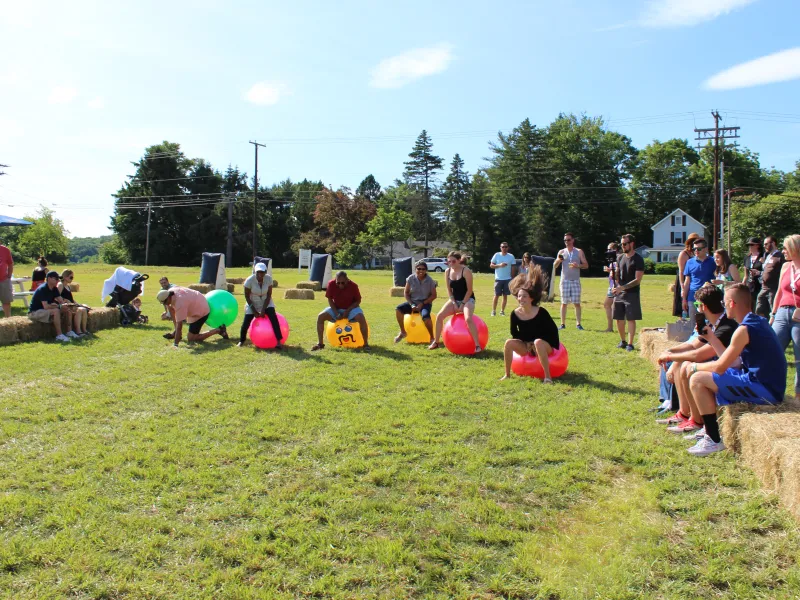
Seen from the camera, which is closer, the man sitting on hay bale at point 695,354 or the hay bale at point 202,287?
the man sitting on hay bale at point 695,354

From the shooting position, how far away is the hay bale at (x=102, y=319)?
1317cm

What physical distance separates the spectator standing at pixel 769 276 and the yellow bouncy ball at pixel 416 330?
19.4 feet

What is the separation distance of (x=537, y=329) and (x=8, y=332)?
9.57 m

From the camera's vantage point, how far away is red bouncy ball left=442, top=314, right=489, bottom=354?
10.4 m

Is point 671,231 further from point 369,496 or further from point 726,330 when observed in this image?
point 369,496

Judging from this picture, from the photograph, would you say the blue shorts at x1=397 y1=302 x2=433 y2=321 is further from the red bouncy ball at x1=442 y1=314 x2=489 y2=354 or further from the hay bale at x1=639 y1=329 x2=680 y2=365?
the hay bale at x1=639 y1=329 x2=680 y2=365

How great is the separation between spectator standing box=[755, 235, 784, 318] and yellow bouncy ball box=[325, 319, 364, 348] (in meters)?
7.06

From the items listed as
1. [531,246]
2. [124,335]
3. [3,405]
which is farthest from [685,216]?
[3,405]

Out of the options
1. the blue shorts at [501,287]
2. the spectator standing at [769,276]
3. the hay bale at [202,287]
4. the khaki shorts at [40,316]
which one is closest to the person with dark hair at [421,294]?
the blue shorts at [501,287]

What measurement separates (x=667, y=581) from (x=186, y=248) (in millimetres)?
72752

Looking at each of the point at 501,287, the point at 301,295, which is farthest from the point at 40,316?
the point at 301,295

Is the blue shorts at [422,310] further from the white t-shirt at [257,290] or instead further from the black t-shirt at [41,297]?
the black t-shirt at [41,297]

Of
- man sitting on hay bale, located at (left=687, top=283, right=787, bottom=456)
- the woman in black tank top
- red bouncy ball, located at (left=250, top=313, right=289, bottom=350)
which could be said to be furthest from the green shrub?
man sitting on hay bale, located at (left=687, top=283, right=787, bottom=456)

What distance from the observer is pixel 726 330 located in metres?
5.98
